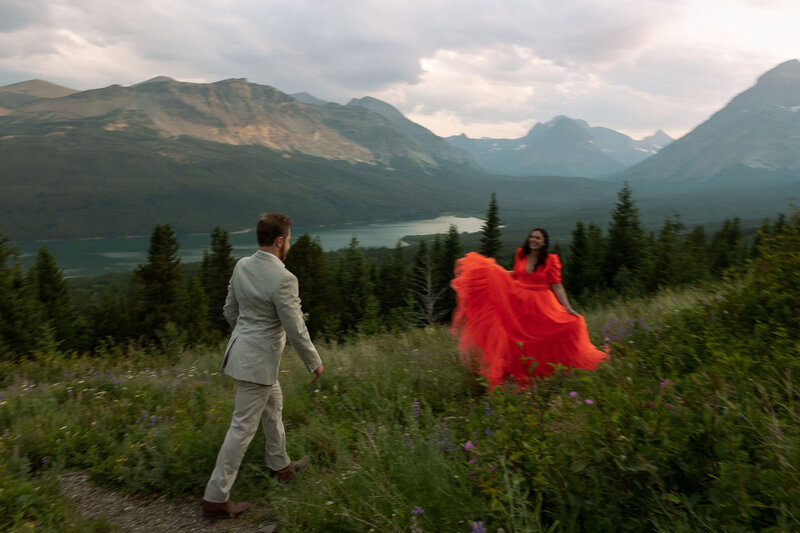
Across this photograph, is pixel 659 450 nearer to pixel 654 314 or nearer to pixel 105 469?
pixel 105 469

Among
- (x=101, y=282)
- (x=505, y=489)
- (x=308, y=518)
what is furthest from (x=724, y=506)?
(x=101, y=282)

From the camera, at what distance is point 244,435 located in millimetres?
3553

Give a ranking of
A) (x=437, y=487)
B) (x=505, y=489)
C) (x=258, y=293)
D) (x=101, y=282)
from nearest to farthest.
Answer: (x=505, y=489) < (x=437, y=487) < (x=258, y=293) < (x=101, y=282)

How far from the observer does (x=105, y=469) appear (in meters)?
3.92

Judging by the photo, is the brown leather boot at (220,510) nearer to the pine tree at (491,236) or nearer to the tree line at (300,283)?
the tree line at (300,283)

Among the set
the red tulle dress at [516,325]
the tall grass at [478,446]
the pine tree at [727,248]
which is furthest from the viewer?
the pine tree at [727,248]

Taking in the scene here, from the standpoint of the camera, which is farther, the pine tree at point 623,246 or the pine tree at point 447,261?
the pine tree at point 623,246

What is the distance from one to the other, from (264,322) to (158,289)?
4673 cm

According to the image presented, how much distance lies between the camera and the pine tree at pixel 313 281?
46.0 m

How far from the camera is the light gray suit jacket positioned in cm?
346

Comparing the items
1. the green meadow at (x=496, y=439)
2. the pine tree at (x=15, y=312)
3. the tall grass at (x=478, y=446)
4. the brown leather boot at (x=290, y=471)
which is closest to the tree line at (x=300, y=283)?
the pine tree at (x=15, y=312)

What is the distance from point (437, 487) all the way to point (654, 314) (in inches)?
205

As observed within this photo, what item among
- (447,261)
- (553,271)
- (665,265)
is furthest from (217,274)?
(553,271)

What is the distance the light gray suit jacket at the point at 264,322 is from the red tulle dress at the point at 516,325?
2.33m
